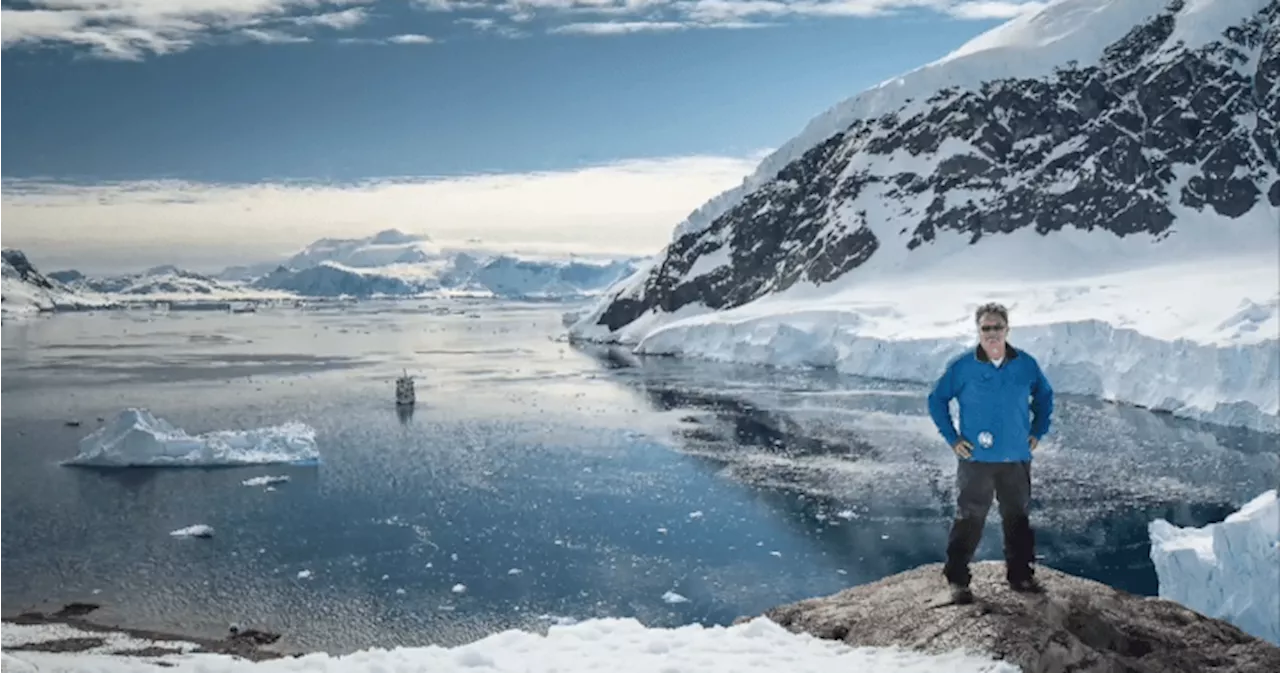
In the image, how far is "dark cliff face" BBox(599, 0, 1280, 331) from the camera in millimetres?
105688

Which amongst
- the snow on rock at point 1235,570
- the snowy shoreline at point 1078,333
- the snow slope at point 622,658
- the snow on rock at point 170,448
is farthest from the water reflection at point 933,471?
the snow slope at point 622,658

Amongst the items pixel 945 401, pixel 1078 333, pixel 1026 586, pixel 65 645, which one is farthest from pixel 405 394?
pixel 1026 586

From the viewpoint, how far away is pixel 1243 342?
50.2 meters

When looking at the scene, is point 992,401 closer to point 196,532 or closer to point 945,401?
point 945,401

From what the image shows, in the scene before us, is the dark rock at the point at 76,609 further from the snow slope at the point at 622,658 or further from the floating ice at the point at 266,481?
the snow slope at the point at 622,658

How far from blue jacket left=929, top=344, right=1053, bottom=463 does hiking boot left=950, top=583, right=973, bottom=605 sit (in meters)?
1.10

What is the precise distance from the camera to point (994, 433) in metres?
8.45

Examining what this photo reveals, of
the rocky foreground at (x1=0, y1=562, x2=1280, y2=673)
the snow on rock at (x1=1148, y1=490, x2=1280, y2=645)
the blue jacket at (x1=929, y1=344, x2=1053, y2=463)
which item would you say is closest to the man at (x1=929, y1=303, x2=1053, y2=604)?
the blue jacket at (x1=929, y1=344, x2=1053, y2=463)

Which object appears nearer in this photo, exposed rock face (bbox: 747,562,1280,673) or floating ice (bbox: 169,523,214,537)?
exposed rock face (bbox: 747,562,1280,673)

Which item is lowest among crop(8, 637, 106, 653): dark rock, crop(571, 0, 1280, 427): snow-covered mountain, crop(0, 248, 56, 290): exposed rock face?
crop(8, 637, 106, 653): dark rock

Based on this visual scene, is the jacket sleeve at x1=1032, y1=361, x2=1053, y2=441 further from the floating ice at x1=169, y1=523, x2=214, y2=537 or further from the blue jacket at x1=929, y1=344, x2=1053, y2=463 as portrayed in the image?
the floating ice at x1=169, y1=523, x2=214, y2=537

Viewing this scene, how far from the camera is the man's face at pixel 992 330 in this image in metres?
8.24

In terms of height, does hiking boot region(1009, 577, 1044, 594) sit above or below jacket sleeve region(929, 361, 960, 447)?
below

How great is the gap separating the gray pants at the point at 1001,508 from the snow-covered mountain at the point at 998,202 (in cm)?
6252
